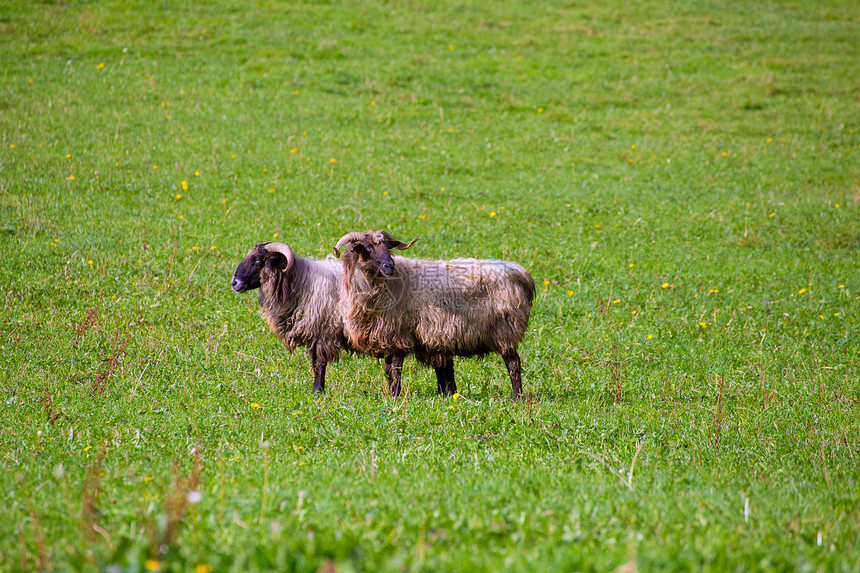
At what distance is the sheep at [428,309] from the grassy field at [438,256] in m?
0.55

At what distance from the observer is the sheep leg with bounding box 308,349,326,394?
8.73m

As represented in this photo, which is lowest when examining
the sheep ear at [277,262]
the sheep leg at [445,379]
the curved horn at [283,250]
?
the sheep leg at [445,379]

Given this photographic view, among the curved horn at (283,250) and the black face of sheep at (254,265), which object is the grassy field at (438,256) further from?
the curved horn at (283,250)

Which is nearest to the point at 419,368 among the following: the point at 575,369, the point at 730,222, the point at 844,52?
the point at 575,369

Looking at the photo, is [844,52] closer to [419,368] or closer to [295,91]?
[295,91]

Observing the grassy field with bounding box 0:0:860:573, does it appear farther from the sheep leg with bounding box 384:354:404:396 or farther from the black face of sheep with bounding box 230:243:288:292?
the black face of sheep with bounding box 230:243:288:292

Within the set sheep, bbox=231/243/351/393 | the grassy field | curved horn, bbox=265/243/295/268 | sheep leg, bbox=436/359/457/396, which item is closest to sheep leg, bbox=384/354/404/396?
the grassy field

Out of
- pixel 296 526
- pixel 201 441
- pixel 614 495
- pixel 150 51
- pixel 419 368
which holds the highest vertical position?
pixel 150 51

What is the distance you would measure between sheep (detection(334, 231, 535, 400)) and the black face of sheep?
1016 mm

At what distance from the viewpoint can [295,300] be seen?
934 centimetres

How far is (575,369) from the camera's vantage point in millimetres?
9617

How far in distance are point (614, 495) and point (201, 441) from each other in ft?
11.3

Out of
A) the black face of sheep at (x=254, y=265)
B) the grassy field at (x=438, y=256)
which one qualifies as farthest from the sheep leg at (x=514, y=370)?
the black face of sheep at (x=254, y=265)

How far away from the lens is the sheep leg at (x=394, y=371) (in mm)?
8547
